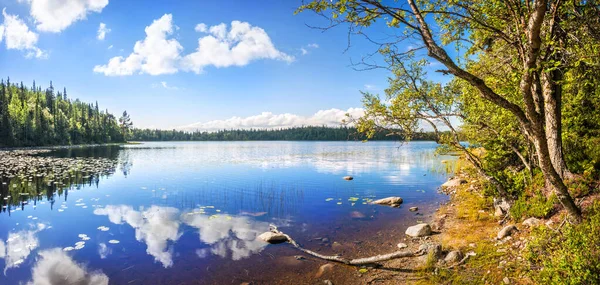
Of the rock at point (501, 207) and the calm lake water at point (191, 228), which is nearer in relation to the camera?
the calm lake water at point (191, 228)

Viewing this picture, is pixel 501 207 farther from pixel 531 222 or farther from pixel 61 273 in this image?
pixel 61 273

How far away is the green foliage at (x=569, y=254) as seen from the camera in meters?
5.80

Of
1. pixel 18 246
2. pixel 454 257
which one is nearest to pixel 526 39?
pixel 454 257

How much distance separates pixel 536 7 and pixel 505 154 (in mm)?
13110

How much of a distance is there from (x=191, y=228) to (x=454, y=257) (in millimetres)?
12032

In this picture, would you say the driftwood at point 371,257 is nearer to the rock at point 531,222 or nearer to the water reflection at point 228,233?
the water reflection at point 228,233

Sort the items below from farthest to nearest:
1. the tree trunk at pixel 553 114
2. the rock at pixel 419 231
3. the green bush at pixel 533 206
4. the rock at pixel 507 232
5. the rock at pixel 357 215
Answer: the rock at pixel 357 215, the rock at pixel 419 231, the green bush at pixel 533 206, the rock at pixel 507 232, the tree trunk at pixel 553 114

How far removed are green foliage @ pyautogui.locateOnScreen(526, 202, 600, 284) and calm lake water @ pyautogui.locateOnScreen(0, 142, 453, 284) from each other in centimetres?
567

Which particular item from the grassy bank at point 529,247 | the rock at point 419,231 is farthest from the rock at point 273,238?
the grassy bank at point 529,247

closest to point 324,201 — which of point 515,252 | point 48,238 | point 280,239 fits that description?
point 280,239

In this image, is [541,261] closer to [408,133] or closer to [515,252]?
[515,252]

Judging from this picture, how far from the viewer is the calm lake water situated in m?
10.9

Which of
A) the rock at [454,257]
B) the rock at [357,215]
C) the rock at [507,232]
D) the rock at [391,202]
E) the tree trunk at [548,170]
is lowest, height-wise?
the rock at [357,215]

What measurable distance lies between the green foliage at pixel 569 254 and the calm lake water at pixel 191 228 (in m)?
5.67
